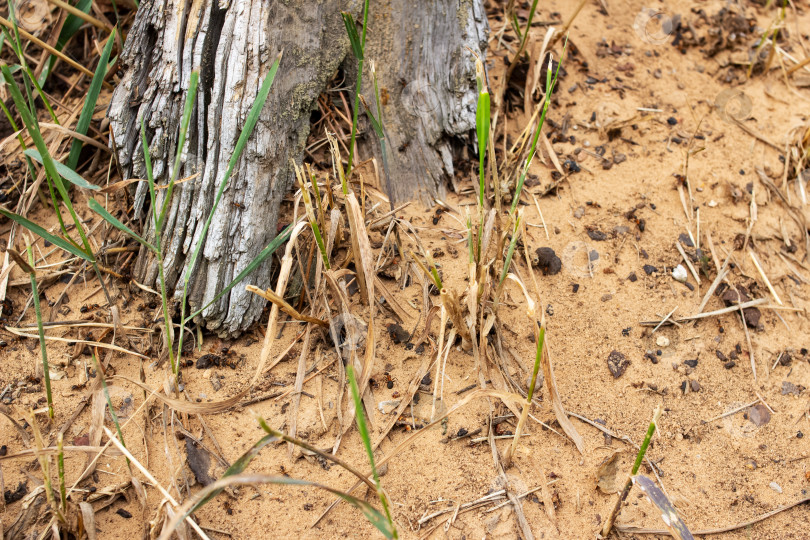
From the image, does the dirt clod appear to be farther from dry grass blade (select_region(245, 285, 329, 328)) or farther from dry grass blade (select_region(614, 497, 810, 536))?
dry grass blade (select_region(245, 285, 329, 328))

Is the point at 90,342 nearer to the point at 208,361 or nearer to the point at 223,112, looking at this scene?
the point at 208,361

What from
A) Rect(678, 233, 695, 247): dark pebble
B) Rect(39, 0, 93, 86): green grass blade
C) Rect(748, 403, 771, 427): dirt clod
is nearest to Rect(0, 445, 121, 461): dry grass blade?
Rect(39, 0, 93, 86): green grass blade

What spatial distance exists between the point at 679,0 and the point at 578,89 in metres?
0.98

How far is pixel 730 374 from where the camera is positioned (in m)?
2.16

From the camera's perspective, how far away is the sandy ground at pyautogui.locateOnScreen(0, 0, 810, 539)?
1792 mm

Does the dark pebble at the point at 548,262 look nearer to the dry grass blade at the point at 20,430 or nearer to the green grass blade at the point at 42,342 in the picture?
the green grass blade at the point at 42,342

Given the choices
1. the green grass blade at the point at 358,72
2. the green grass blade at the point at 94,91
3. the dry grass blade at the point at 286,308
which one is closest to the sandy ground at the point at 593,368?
the dry grass blade at the point at 286,308

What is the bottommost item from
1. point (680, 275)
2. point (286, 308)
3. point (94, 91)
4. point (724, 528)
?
point (724, 528)

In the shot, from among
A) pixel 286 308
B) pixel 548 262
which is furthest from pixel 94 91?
pixel 548 262

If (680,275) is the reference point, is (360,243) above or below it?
above

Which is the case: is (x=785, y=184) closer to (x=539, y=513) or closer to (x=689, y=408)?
(x=689, y=408)

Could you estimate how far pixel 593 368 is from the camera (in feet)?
6.88

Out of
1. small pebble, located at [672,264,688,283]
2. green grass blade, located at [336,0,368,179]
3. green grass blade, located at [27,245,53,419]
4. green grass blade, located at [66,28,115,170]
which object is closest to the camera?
green grass blade, located at [27,245,53,419]

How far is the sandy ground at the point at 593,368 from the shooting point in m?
1.79
